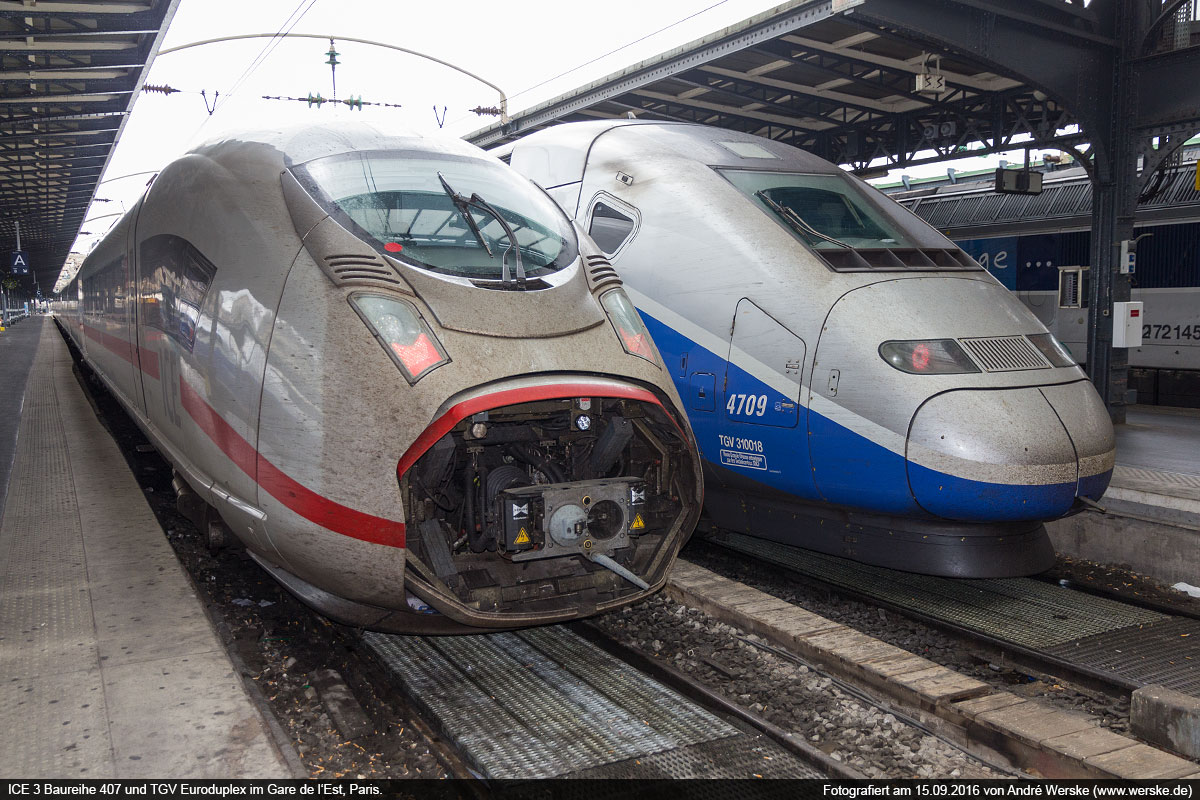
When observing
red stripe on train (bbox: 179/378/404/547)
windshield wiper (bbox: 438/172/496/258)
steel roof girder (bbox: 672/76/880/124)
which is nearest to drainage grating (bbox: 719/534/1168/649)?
windshield wiper (bbox: 438/172/496/258)

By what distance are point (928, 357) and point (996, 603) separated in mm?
1867

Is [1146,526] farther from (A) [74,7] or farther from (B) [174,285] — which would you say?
(A) [74,7]

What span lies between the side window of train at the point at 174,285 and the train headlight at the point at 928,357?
12.1 feet

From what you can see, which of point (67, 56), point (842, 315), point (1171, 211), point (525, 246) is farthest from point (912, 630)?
point (67, 56)

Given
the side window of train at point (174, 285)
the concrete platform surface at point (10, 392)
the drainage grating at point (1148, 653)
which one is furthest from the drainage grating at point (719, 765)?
the concrete platform surface at point (10, 392)

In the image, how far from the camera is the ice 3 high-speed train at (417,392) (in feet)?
13.0

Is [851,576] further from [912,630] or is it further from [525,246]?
[525,246]

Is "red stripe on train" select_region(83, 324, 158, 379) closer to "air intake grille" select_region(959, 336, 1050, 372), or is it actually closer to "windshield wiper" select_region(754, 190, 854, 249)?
"windshield wiper" select_region(754, 190, 854, 249)

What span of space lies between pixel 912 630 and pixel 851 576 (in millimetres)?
1043

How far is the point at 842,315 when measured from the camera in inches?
221

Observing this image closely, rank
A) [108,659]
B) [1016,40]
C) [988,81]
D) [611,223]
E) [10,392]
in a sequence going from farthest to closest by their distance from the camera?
[10,392] < [988,81] < [1016,40] < [611,223] < [108,659]

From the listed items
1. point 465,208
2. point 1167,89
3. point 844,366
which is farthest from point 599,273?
point 1167,89

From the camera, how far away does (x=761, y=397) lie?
591 cm

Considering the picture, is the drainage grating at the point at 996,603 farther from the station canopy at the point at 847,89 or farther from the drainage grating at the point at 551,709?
the station canopy at the point at 847,89
